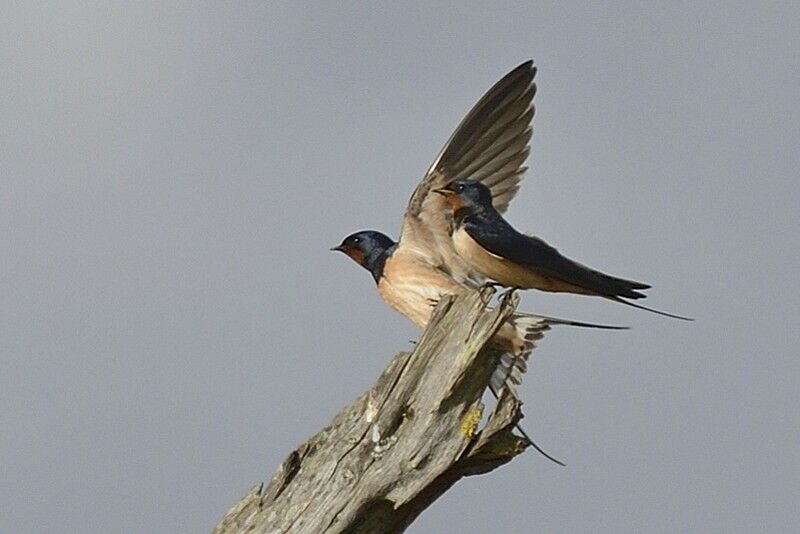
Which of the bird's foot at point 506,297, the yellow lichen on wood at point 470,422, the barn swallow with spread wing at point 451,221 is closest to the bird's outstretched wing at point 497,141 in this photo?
the barn swallow with spread wing at point 451,221

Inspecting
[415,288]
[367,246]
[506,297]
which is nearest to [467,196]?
[415,288]

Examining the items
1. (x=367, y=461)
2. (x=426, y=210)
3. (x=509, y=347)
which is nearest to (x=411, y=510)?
(x=367, y=461)

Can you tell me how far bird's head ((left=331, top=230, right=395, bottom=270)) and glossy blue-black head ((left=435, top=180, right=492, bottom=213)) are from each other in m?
0.85

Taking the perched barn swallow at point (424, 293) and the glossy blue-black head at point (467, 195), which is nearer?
the perched barn swallow at point (424, 293)

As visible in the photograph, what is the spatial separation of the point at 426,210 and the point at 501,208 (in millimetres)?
734

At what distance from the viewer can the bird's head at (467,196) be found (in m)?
8.93

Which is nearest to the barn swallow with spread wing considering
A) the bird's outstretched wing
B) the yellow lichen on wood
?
the bird's outstretched wing

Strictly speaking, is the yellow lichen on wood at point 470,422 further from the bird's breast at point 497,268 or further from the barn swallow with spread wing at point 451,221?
the bird's breast at point 497,268

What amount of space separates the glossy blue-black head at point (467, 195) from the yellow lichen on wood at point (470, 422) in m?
2.78

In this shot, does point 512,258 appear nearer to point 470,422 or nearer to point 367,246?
point 367,246

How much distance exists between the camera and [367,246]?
32.5ft

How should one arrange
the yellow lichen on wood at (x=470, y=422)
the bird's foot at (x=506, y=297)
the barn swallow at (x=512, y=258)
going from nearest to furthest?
1. the yellow lichen on wood at (x=470, y=422)
2. the bird's foot at (x=506, y=297)
3. the barn swallow at (x=512, y=258)

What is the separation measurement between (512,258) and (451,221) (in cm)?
71

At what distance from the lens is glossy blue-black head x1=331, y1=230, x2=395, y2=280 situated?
985 centimetres
